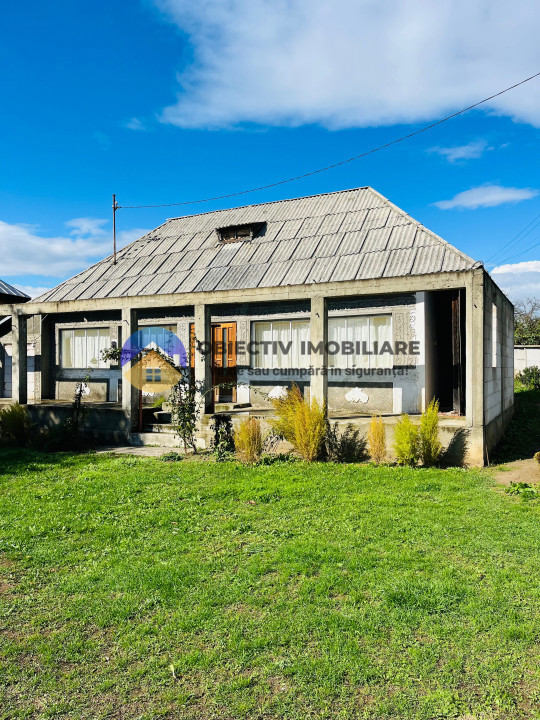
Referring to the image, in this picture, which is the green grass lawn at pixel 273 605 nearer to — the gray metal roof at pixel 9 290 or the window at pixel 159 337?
the window at pixel 159 337

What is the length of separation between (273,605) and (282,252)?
928 cm

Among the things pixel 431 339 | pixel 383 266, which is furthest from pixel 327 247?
pixel 431 339

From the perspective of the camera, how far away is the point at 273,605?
3621mm

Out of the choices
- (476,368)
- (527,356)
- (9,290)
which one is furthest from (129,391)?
(527,356)

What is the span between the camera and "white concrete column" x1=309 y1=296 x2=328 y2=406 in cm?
893

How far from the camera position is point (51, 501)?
660cm

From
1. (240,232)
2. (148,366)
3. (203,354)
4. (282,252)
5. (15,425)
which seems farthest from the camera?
(240,232)

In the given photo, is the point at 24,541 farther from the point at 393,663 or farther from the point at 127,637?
the point at 393,663

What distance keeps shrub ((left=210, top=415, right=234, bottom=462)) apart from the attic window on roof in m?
5.67

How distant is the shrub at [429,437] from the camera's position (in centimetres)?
779

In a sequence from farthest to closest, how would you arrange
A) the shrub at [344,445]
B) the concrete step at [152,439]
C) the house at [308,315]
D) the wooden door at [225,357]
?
the wooden door at [225,357], the concrete step at [152,439], the house at [308,315], the shrub at [344,445]

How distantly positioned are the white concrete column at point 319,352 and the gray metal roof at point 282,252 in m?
0.84

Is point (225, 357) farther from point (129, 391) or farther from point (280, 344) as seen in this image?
point (129, 391)

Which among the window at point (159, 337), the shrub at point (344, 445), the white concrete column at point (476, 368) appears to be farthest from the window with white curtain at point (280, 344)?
the white concrete column at point (476, 368)
